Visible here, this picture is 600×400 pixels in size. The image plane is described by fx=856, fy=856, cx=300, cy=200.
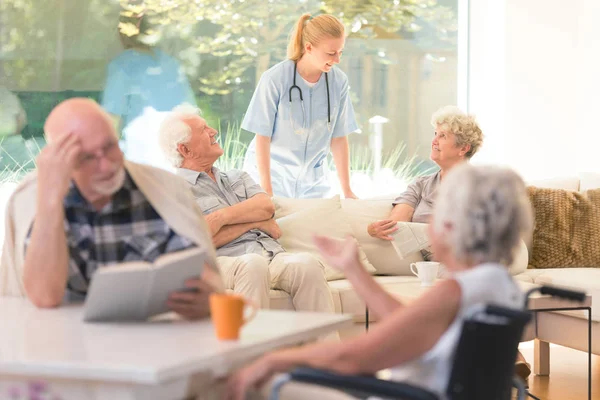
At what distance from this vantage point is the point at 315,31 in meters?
4.01

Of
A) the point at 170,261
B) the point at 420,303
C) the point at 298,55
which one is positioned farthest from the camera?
the point at 298,55

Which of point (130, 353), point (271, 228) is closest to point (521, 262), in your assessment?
point (271, 228)

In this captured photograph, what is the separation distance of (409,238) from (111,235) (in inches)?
81.2

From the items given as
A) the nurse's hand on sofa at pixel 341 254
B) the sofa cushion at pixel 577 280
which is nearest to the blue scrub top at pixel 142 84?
the sofa cushion at pixel 577 280

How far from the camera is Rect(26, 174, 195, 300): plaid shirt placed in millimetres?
1868

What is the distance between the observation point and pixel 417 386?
1.33 meters

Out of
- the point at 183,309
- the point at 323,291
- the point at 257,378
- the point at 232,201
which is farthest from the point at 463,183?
the point at 232,201

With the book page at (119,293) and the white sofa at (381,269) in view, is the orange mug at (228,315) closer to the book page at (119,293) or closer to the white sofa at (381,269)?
the book page at (119,293)

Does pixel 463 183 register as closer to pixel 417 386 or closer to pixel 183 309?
pixel 417 386

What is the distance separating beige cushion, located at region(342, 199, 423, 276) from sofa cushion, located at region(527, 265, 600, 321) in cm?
54

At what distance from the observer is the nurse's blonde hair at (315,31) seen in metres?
3.99

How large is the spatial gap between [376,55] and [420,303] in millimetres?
4383

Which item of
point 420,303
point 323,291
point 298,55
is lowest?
point 323,291

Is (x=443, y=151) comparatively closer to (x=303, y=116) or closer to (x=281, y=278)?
(x=303, y=116)
